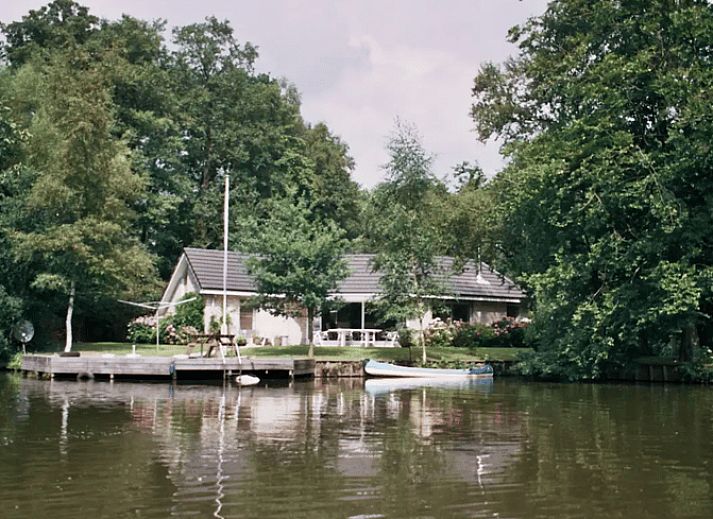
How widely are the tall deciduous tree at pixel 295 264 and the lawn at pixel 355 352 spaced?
148 centimetres

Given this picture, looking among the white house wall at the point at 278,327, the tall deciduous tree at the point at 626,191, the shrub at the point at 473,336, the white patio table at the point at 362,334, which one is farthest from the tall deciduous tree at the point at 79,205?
the tall deciduous tree at the point at 626,191

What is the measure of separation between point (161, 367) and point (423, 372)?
9.98m

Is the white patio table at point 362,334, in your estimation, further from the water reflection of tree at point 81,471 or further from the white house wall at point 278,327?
the water reflection of tree at point 81,471

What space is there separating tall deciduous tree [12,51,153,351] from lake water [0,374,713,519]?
1228 cm

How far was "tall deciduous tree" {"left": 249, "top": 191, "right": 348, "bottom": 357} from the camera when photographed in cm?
3631

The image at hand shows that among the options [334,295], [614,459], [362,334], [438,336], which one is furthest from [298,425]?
[334,295]

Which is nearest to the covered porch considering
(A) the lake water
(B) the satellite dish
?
(B) the satellite dish

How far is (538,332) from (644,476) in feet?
77.0

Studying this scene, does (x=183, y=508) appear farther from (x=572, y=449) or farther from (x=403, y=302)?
(x=403, y=302)

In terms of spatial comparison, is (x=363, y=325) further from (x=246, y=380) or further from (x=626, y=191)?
(x=626, y=191)

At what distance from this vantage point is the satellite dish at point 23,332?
3734 cm

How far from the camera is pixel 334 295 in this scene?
1754 inches

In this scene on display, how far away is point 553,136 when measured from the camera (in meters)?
34.3

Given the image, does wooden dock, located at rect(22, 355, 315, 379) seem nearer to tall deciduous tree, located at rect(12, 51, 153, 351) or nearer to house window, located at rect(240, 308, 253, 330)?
tall deciduous tree, located at rect(12, 51, 153, 351)
